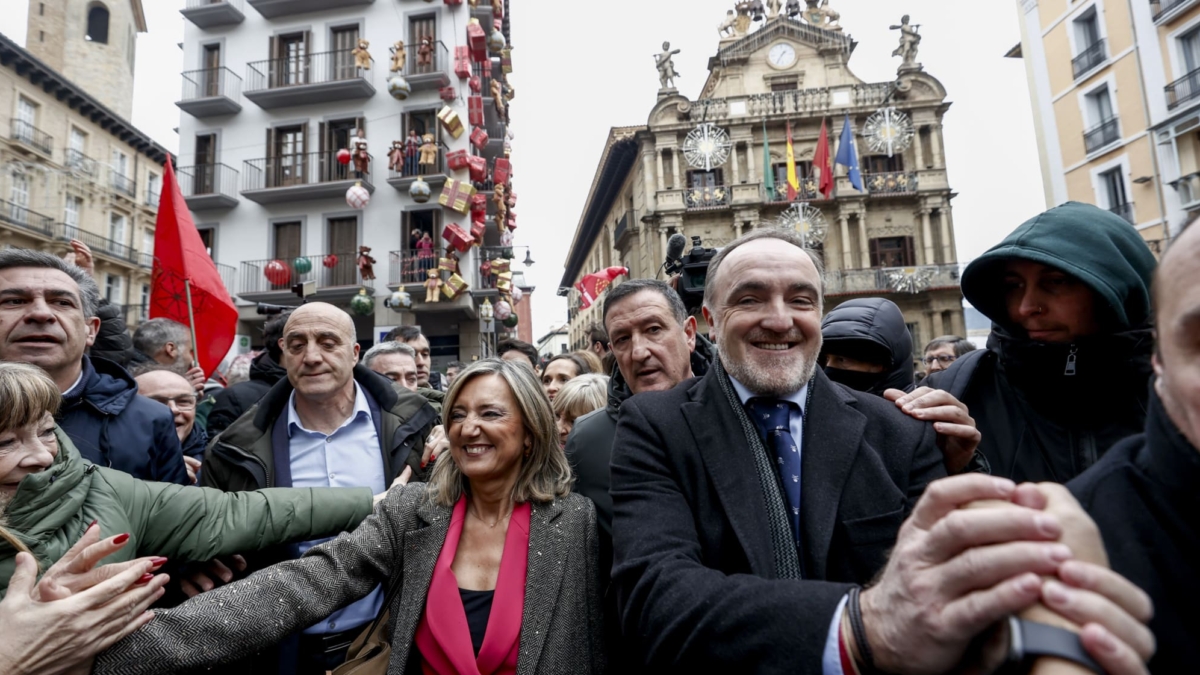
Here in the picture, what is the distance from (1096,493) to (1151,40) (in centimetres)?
2700

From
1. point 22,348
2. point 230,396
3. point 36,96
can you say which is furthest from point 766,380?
point 36,96

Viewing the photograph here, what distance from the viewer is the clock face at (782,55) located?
2858 cm

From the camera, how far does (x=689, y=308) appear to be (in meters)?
4.04

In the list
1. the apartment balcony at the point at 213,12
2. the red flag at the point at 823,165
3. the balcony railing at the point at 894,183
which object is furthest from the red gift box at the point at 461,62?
the balcony railing at the point at 894,183

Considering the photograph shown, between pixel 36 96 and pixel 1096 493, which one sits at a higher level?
pixel 36 96

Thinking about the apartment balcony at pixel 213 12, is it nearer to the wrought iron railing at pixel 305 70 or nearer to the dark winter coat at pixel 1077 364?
the wrought iron railing at pixel 305 70

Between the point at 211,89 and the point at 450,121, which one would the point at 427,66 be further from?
the point at 211,89

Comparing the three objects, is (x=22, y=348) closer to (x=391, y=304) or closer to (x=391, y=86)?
(x=391, y=304)

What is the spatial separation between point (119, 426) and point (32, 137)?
32.5 m

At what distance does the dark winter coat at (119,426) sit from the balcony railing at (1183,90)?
2645 cm

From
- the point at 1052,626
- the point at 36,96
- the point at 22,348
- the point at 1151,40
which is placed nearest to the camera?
the point at 1052,626

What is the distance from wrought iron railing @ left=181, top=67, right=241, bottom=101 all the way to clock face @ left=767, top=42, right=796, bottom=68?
21.6 meters

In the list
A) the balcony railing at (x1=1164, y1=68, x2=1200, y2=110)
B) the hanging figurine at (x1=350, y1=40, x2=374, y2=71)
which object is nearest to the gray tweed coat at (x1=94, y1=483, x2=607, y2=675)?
the hanging figurine at (x1=350, y1=40, x2=374, y2=71)

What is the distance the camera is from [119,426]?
2582mm
